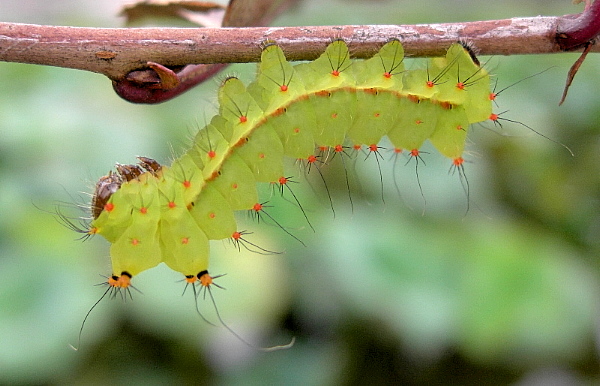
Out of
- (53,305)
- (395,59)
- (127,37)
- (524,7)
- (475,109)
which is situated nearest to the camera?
(127,37)

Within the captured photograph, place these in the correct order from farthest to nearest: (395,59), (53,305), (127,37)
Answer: (53,305) < (395,59) < (127,37)

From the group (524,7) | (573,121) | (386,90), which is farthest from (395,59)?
(524,7)

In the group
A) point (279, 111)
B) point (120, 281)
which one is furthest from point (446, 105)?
point (120, 281)

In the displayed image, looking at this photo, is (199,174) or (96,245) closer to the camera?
(199,174)

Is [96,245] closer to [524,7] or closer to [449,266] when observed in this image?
[449,266]

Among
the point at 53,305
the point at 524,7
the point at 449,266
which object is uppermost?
the point at 524,7

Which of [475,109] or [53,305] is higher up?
[475,109]

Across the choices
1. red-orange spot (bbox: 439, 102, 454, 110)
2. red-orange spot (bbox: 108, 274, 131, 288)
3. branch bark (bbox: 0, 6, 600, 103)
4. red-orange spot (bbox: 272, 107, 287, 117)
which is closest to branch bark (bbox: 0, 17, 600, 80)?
branch bark (bbox: 0, 6, 600, 103)
